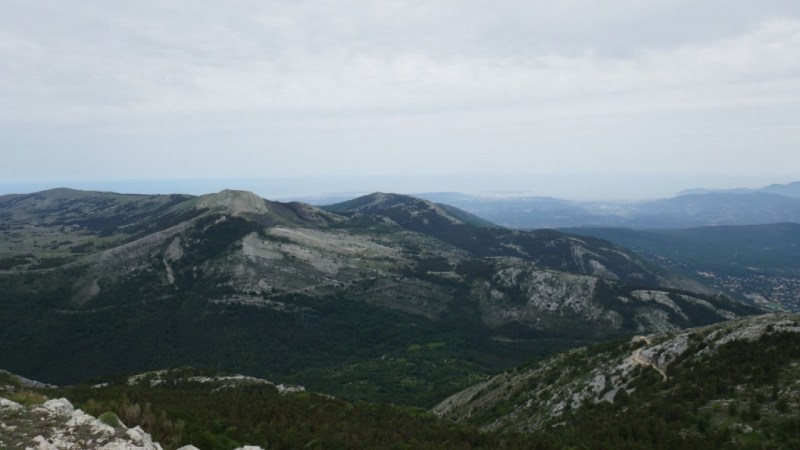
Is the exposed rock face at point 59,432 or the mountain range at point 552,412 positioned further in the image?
the mountain range at point 552,412

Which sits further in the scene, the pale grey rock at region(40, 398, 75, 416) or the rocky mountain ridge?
the rocky mountain ridge

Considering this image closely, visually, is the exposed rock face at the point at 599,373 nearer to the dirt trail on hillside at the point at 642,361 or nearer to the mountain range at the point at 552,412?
the dirt trail on hillside at the point at 642,361

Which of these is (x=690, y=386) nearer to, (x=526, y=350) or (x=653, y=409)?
(x=653, y=409)

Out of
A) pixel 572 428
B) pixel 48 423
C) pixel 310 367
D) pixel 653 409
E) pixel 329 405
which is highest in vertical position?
pixel 48 423

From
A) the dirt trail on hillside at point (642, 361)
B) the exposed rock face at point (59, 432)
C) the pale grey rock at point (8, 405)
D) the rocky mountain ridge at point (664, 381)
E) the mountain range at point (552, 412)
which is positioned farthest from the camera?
the dirt trail on hillside at point (642, 361)

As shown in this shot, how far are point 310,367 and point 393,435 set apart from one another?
409 ft

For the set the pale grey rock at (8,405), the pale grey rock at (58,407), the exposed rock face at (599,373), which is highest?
the pale grey rock at (8,405)

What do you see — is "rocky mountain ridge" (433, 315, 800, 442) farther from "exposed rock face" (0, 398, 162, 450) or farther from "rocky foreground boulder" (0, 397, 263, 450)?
"rocky foreground boulder" (0, 397, 263, 450)

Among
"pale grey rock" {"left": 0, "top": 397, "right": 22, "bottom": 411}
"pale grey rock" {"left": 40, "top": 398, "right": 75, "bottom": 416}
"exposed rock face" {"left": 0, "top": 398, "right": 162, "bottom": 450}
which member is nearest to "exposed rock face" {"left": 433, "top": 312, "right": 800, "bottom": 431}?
"exposed rock face" {"left": 0, "top": 398, "right": 162, "bottom": 450}

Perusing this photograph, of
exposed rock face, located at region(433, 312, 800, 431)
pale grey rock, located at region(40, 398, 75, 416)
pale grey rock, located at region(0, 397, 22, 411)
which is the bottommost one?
exposed rock face, located at region(433, 312, 800, 431)

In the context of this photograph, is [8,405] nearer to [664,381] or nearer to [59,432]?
[59,432]

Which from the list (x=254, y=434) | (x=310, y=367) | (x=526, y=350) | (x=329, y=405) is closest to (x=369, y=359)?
(x=310, y=367)

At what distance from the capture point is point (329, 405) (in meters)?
68.0

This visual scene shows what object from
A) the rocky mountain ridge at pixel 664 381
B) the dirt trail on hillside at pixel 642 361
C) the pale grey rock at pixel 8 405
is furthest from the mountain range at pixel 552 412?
the dirt trail on hillside at pixel 642 361
